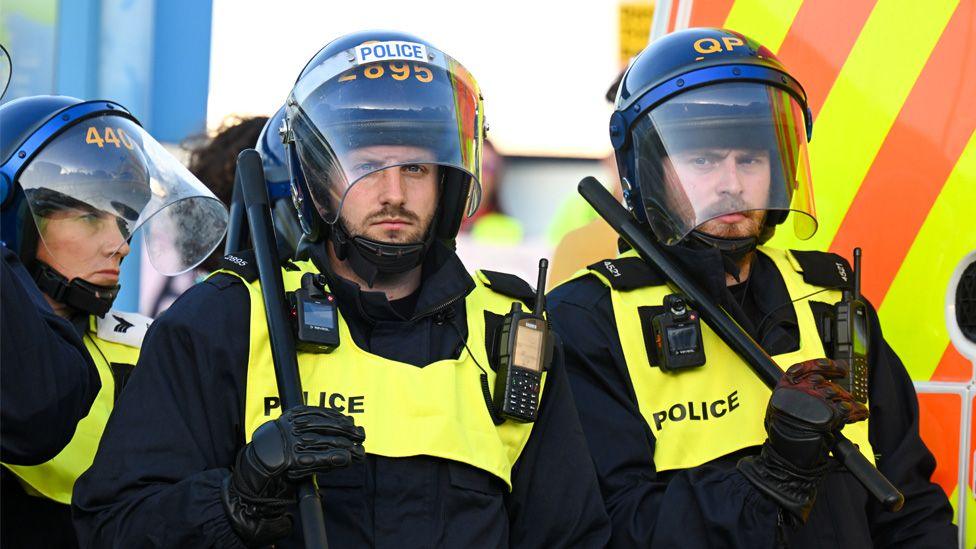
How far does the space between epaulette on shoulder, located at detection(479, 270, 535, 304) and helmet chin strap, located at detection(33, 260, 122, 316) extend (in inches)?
35.8

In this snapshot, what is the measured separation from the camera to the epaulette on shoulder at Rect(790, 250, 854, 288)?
3100mm

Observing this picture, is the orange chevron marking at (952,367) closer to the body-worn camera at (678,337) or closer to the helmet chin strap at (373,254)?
the body-worn camera at (678,337)

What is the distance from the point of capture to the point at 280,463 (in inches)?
88.6

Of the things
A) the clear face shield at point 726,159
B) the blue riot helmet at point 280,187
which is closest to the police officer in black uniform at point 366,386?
the clear face shield at point 726,159

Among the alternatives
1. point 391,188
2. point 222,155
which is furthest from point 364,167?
point 222,155

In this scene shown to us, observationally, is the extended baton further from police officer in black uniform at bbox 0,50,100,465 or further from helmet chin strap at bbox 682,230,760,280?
helmet chin strap at bbox 682,230,760,280

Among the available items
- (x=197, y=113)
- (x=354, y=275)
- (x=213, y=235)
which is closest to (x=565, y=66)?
(x=197, y=113)

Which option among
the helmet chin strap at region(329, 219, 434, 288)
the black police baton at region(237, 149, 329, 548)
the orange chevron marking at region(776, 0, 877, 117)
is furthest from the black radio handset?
the black police baton at region(237, 149, 329, 548)

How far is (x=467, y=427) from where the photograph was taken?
8.55 ft

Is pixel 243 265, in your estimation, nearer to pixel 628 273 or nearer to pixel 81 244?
pixel 81 244

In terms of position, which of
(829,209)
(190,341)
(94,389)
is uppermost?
(829,209)

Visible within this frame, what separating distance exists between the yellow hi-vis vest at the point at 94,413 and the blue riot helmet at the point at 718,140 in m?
1.21

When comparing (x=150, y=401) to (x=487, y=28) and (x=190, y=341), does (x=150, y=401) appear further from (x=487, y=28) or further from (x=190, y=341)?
(x=487, y=28)

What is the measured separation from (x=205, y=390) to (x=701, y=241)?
3.89 ft
